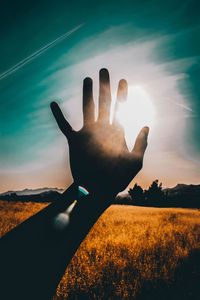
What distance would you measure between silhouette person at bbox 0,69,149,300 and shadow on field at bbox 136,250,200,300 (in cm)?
262

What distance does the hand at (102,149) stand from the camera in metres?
1.39

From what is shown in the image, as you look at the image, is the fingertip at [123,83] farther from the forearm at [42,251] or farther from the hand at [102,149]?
the forearm at [42,251]

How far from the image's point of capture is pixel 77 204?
4.36ft

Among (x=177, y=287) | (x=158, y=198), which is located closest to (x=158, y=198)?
(x=158, y=198)

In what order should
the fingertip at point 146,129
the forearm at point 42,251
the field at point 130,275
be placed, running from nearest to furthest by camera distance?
the forearm at point 42,251 → the fingertip at point 146,129 → the field at point 130,275

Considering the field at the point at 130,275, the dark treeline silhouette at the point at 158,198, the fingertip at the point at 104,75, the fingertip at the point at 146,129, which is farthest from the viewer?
the dark treeline silhouette at the point at 158,198

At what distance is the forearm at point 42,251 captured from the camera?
1106 millimetres

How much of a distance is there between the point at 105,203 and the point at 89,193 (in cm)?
11

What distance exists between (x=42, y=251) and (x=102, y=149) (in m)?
0.67

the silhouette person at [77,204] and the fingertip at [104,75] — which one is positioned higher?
the fingertip at [104,75]

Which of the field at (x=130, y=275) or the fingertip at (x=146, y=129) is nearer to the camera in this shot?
the fingertip at (x=146, y=129)

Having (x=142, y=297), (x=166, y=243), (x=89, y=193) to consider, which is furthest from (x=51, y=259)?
(x=166, y=243)

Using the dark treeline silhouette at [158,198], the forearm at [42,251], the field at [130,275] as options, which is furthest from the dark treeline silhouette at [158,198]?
the forearm at [42,251]

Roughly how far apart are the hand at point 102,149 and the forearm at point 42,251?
0.50 ft
